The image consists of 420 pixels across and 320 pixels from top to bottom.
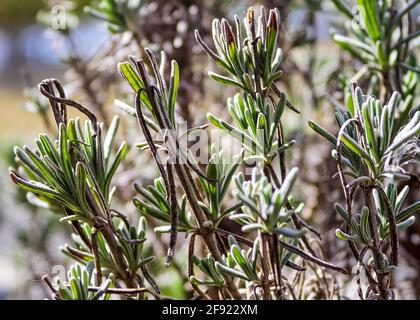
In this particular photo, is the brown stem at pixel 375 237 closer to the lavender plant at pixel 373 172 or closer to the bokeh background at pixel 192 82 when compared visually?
the lavender plant at pixel 373 172

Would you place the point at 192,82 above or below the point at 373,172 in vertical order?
above

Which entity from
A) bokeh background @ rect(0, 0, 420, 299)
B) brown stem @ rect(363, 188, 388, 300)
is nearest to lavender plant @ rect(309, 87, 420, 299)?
brown stem @ rect(363, 188, 388, 300)

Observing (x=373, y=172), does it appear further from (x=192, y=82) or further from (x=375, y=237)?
(x=192, y=82)

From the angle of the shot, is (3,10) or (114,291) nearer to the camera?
(114,291)

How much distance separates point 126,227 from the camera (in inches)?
22.6

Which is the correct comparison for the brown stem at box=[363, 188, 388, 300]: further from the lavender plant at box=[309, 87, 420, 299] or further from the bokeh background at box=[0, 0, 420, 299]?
the bokeh background at box=[0, 0, 420, 299]

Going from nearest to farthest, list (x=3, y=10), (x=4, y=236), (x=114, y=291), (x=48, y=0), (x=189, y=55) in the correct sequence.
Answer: (x=114, y=291) < (x=189, y=55) < (x=48, y=0) < (x=4, y=236) < (x=3, y=10)

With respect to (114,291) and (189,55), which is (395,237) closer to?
(114,291)

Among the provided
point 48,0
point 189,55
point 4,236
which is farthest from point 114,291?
point 4,236

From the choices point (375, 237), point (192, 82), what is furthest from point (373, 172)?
point (192, 82)

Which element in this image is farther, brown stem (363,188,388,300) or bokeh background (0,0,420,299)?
bokeh background (0,0,420,299)

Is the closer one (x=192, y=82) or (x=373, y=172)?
(x=373, y=172)
